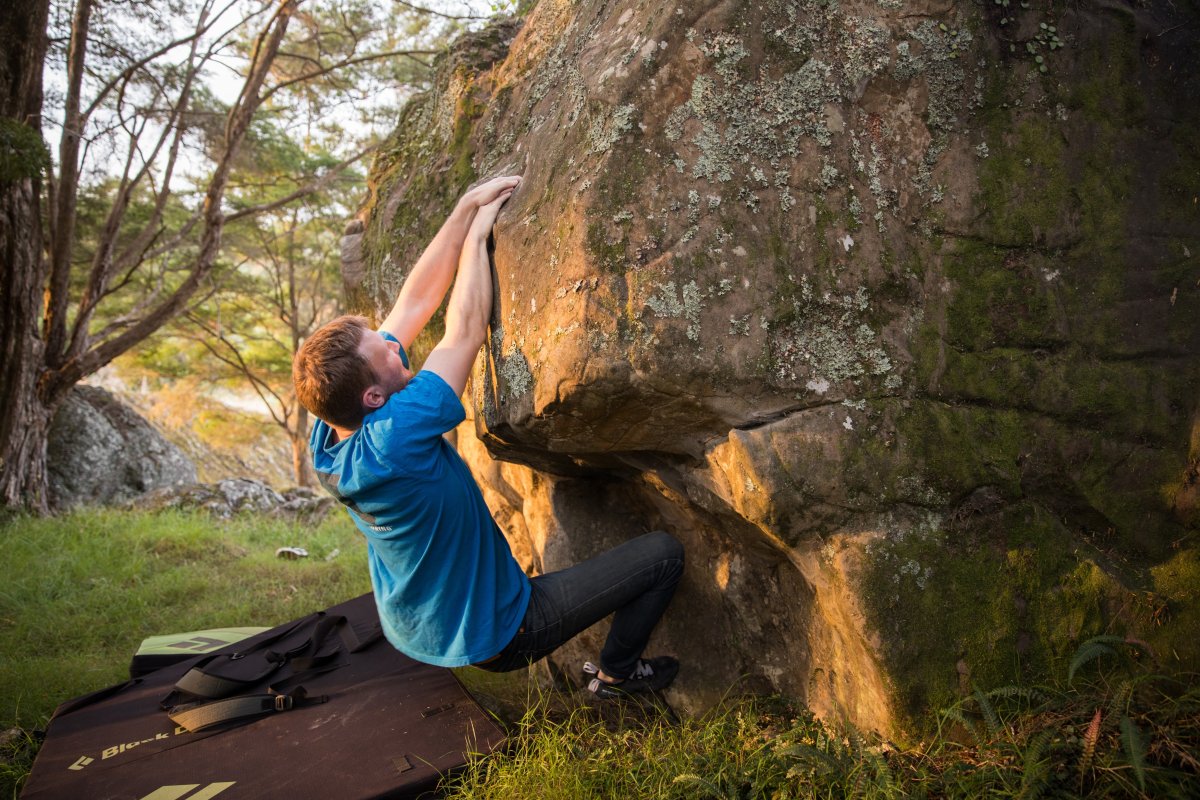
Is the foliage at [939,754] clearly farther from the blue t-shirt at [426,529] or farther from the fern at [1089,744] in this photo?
the blue t-shirt at [426,529]

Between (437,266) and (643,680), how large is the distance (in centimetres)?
218

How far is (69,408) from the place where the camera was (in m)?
10.5

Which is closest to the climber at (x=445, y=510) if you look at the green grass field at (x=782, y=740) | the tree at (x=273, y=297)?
the green grass field at (x=782, y=740)

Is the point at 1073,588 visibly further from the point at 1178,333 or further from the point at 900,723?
the point at 1178,333

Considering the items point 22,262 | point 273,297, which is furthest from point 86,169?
point 273,297

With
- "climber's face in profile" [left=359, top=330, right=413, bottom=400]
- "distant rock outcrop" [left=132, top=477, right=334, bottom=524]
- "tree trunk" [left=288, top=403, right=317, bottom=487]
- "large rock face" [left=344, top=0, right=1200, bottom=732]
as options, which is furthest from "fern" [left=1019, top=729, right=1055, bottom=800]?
"tree trunk" [left=288, top=403, right=317, bottom=487]

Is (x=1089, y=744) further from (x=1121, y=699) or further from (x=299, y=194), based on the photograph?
(x=299, y=194)

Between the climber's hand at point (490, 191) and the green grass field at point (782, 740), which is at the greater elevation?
the climber's hand at point (490, 191)

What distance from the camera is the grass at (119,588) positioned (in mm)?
4457

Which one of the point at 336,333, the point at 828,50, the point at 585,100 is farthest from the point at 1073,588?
the point at 336,333

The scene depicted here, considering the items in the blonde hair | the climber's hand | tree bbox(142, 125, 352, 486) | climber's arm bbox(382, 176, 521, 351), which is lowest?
the blonde hair

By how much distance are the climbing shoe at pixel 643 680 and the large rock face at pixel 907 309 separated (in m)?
0.73

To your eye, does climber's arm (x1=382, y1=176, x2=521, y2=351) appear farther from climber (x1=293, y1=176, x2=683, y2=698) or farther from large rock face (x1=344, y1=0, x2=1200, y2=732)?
large rock face (x1=344, y1=0, x2=1200, y2=732)

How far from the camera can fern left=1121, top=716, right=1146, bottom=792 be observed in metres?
2.24
